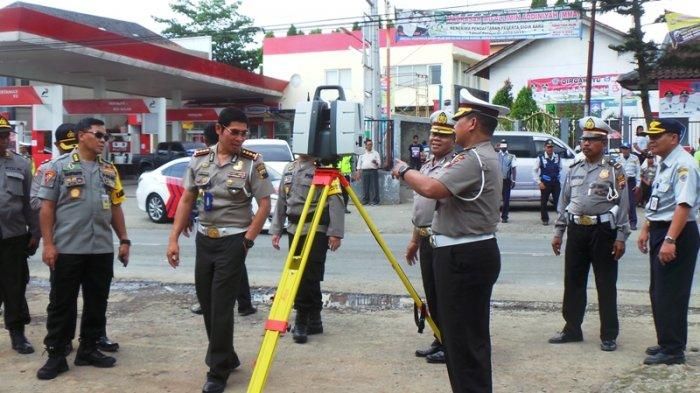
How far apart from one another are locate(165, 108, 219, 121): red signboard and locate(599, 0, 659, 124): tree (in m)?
18.1

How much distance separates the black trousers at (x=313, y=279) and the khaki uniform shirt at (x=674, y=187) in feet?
8.95

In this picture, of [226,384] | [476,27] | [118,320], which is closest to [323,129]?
[226,384]

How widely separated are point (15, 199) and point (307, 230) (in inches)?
94.4

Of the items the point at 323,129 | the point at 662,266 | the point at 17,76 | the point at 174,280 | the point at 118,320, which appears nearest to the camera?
the point at 323,129

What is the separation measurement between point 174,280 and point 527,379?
5331 millimetres

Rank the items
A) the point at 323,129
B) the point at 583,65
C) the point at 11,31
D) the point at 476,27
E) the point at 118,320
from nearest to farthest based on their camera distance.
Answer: the point at 323,129, the point at 118,320, the point at 11,31, the point at 476,27, the point at 583,65

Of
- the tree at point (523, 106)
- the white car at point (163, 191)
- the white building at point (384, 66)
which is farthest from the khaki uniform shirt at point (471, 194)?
the white building at point (384, 66)

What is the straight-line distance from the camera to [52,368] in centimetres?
539

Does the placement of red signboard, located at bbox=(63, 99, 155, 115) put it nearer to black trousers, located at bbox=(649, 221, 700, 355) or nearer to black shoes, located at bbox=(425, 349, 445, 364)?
black shoes, located at bbox=(425, 349, 445, 364)

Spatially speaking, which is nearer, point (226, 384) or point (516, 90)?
point (226, 384)

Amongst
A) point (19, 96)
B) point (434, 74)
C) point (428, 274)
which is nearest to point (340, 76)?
point (434, 74)

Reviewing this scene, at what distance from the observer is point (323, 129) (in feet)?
16.8

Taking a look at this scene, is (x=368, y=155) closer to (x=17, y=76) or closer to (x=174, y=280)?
(x=174, y=280)

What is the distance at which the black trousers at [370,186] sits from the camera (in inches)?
778
